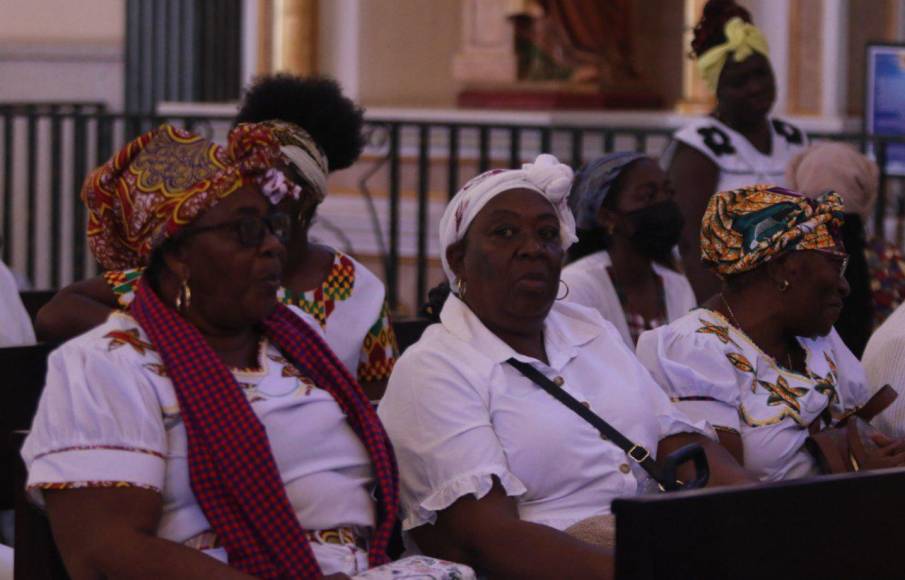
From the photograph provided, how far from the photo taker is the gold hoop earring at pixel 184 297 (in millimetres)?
3273

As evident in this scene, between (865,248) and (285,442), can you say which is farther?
(865,248)

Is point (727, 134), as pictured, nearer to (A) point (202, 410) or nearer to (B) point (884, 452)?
(B) point (884, 452)

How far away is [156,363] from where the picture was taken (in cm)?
317

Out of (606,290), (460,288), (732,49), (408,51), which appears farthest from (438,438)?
(408,51)

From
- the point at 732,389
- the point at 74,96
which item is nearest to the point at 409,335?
the point at 732,389

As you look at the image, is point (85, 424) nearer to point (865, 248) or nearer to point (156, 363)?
point (156, 363)

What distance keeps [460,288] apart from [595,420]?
17.8 inches

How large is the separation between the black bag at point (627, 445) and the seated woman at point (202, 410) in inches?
16.4

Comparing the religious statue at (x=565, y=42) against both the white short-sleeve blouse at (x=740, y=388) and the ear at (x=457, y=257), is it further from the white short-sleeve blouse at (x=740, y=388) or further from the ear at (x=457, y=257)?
the ear at (x=457, y=257)

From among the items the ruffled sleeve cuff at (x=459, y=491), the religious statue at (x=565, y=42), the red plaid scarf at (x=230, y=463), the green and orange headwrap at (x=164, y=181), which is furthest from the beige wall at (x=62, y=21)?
the red plaid scarf at (x=230, y=463)

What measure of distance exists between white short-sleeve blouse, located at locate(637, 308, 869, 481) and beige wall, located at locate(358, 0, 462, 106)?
764 cm

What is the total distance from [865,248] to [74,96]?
857cm

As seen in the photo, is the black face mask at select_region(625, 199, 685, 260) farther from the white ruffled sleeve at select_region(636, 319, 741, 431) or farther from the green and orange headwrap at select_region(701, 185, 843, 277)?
the white ruffled sleeve at select_region(636, 319, 741, 431)

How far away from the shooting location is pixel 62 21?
13.5 meters
